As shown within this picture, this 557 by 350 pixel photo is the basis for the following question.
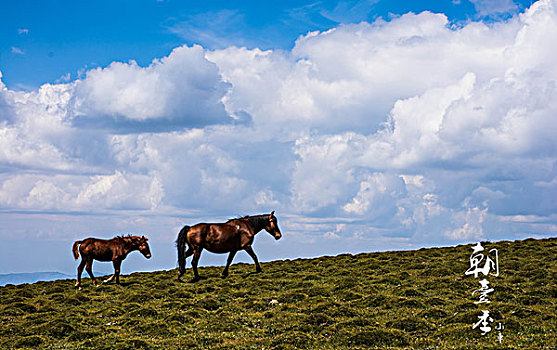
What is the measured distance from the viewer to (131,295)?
29.8m

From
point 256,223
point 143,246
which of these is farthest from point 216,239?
point 143,246

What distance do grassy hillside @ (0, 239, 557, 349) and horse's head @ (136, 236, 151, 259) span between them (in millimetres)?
2228

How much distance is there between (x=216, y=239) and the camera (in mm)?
34625

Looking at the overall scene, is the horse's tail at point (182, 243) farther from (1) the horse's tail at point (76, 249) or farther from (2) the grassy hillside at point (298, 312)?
(1) the horse's tail at point (76, 249)

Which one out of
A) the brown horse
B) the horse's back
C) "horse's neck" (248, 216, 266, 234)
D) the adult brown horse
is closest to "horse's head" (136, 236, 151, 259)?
the brown horse

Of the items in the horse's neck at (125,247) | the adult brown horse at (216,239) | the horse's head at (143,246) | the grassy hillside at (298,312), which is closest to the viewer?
the grassy hillside at (298,312)

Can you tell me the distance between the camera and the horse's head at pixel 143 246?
36.2m

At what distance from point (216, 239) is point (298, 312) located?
12.1m

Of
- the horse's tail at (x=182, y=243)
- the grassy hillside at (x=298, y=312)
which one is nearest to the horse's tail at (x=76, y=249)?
the grassy hillside at (x=298, y=312)

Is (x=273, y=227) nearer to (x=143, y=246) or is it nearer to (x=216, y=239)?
(x=216, y=239)

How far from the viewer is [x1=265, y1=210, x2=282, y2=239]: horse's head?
36.6 m

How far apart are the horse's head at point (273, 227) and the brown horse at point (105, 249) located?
9.20m

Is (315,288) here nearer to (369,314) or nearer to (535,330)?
(369,314)

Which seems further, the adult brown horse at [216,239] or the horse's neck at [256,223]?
the horse's neck at [256,223]
